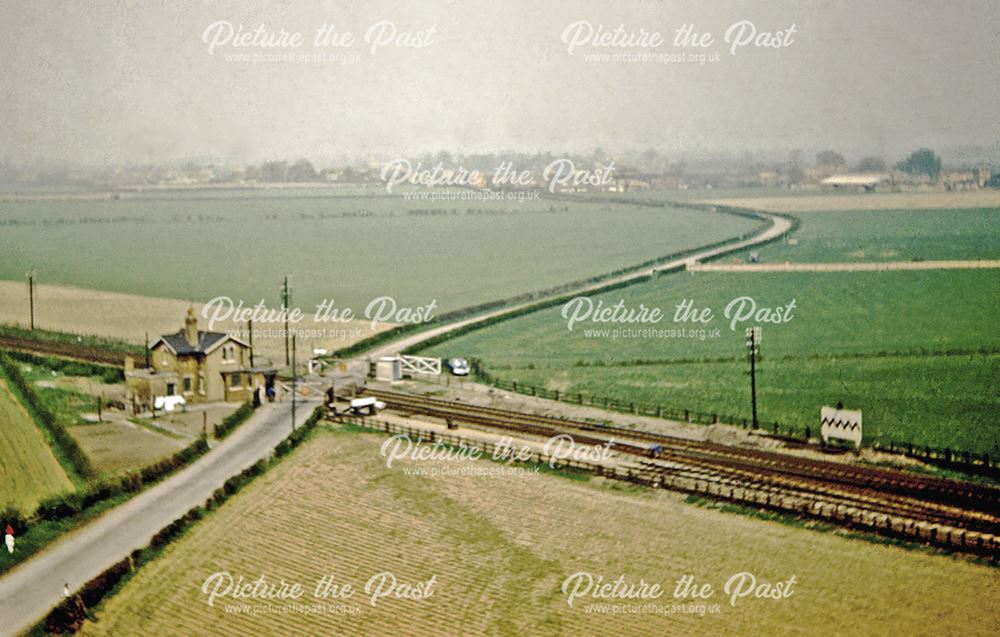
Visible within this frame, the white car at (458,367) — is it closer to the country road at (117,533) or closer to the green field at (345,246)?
the country road at (117,533)

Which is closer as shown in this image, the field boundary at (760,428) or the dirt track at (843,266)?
the field boundary at (760,428)

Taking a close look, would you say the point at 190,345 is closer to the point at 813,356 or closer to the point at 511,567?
the point at 511,567

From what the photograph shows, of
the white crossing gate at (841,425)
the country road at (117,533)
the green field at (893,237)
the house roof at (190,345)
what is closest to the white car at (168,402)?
the house roof at (190,345)

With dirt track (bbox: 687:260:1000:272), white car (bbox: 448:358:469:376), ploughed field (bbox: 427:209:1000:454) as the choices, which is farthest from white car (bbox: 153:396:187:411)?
dirt track (bbox: 687:260:1000:272)

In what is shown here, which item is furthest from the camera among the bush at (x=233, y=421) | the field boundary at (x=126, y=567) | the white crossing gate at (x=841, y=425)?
the bush at (x=233, y=421)

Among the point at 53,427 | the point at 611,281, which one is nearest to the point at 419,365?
the point at 53,427

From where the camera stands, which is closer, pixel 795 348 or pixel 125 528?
pixel 125 528
